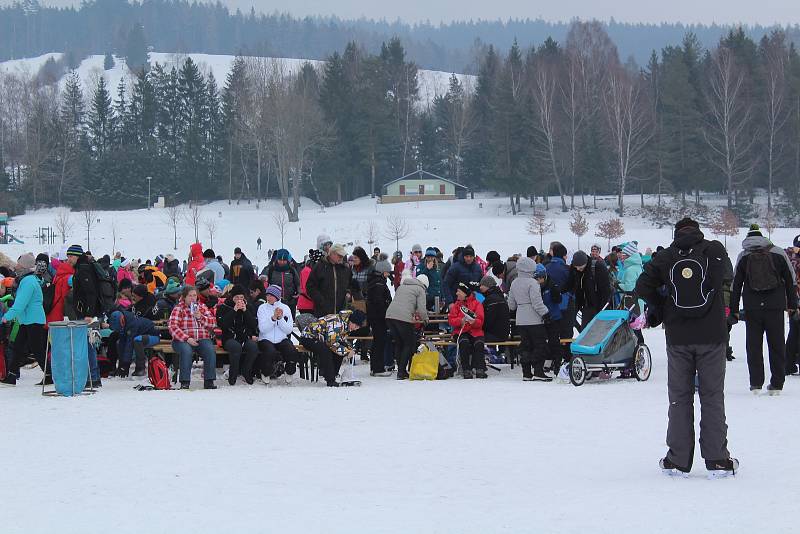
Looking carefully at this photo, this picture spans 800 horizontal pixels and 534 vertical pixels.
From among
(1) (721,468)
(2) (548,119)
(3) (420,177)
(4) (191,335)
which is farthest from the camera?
(3) (420,177)

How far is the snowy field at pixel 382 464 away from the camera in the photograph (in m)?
6.20

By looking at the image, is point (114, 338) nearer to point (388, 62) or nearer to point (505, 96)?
point (505, 96)

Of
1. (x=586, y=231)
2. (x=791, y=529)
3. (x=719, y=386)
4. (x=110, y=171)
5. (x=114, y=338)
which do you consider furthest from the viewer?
(x=110, y=171)

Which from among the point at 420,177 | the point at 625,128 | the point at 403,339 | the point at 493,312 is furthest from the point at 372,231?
the point at 403,339

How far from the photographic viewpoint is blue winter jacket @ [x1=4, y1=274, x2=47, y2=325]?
12695 mm

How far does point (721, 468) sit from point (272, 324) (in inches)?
279

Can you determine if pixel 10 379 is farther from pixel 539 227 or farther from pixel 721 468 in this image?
pixel 539 227

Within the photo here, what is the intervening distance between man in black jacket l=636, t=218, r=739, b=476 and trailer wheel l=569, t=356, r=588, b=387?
551 centimetres

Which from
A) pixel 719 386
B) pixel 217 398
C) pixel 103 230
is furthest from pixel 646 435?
pixel 103 230

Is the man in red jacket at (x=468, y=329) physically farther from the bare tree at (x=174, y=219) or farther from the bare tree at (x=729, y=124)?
the bare tree at (x=729, y=124)

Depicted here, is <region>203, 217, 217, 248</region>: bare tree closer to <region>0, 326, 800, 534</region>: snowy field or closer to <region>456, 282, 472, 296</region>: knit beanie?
<region>456, 282, 472, 296</region>: knit beanie

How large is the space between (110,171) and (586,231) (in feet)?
147

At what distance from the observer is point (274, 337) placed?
13.2 metres

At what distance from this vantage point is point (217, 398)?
38.4ft
